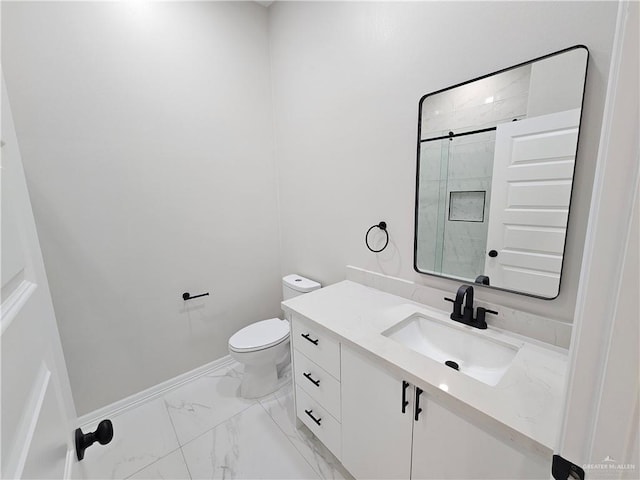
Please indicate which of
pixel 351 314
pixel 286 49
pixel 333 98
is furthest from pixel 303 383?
pixel 286 49

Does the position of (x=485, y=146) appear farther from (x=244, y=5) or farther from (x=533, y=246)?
(x=244, y=5)

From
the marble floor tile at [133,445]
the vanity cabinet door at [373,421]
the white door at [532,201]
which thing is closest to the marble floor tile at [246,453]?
the marble floor tile at [133,445]

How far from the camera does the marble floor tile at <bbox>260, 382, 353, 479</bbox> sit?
1427 mm

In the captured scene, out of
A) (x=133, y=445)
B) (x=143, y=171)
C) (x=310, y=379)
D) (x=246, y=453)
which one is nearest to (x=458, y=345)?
(x=310, y=379)

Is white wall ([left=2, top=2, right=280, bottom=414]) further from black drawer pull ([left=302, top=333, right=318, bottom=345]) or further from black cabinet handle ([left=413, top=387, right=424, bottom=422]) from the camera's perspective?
black cabinet handle ([left=413, top=387, right=424, bottom=422])

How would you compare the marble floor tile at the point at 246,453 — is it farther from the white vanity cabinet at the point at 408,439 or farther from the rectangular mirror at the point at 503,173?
the rectangular mirror at the point at 503,173

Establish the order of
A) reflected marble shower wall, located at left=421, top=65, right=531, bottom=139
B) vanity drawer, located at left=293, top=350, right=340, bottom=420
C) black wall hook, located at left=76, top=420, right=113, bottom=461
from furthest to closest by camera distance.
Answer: vanity drawer, located at left=293, top=350, right=340, bottom=420
reflected marble shower wall, located at left=421, top=65, right=531, bottom=139
black wall hook, located at left=76, top=420, right=113, bottom=461

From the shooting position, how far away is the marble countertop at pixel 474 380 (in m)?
0.75

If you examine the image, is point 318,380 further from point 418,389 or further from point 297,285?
point 297,285

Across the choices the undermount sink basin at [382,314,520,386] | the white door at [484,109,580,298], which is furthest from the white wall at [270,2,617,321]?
the undermount sink basin at [382,314,520,386]

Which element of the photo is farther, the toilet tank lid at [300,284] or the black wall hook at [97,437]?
the toilet tank lid at [300,284]

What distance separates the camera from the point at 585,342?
0.39m

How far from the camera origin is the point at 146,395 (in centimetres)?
191

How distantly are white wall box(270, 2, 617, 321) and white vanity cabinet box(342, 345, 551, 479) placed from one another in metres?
0.59
